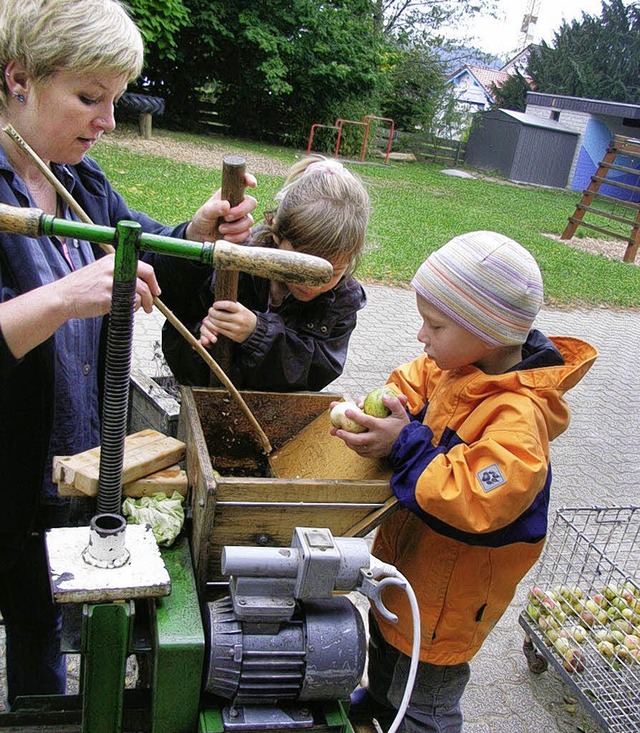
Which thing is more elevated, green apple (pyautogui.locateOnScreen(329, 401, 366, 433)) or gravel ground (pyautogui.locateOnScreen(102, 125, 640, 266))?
green apple (pyautogui.locateOnScreen(329, 401, 366, 433))

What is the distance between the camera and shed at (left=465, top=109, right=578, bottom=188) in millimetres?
23578

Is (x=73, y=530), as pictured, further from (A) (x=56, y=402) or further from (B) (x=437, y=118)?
(B) (x=437, y=118)

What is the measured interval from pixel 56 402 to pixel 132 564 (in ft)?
1.77

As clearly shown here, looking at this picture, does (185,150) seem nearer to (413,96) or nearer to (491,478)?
(413,96)

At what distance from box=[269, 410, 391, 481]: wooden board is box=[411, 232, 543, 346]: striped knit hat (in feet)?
1.33

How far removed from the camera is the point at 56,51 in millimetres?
1441

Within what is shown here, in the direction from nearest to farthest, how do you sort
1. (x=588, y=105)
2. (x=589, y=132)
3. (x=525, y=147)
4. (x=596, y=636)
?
(x=596, y=636) < (x=588, y=105) < (x=525, y=147) < (x=589, y=132)

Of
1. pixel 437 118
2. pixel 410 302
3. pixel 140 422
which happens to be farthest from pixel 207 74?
pixel 140 422

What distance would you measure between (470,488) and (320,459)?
1.65ft

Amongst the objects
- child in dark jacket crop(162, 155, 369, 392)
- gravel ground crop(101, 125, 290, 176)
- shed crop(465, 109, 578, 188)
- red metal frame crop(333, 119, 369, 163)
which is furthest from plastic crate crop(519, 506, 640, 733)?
shed crop(465, 109, 578, 188)

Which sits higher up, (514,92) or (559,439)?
(514,92)

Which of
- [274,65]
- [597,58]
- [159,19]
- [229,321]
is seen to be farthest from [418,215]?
[597,58]

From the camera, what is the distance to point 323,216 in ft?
6.27

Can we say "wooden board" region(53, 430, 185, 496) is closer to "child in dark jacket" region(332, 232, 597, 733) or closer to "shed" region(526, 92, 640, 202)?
"child in dark jacket" region(332, 232, 597, 733)
